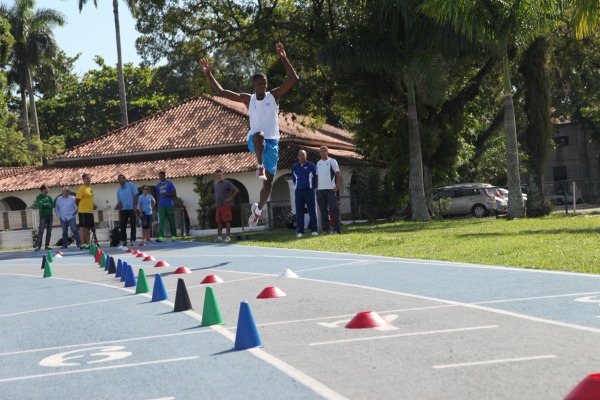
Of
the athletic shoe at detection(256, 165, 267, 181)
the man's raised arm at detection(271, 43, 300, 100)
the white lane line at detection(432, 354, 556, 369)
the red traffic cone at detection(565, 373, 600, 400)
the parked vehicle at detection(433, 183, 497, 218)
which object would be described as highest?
the man's raised arm at detection(271, 43, 300, 100)

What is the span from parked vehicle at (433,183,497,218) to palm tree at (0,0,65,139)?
37.5 metres

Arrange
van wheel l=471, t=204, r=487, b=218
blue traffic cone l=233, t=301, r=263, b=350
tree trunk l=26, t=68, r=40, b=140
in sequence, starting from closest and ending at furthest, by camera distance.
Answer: blue traffic cone l=233, t=301, r=263, b=350 < van wheel l=471, t=204, r=487, b=218 < tree trunk l=26, t=68, r=40, b=140

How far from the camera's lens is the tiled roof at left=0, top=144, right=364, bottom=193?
4456cm

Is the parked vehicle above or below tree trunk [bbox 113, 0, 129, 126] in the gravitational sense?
below

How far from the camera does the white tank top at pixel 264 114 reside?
545 inches

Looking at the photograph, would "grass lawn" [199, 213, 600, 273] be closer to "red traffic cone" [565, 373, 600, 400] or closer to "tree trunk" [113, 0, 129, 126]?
"red traffic cone" [565, 373, 600, 400]

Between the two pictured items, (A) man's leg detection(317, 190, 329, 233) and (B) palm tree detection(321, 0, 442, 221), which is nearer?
(A) man's leg detection(317, 190, 329, 233)

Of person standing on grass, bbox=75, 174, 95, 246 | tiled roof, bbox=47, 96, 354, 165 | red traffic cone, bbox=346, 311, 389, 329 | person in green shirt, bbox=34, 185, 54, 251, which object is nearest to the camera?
red traffic cone, bbox=346, 311, 389, 329

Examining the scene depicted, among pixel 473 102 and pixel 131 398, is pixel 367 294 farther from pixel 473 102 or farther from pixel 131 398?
pixel 473 102

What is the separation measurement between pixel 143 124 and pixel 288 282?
42.7 m

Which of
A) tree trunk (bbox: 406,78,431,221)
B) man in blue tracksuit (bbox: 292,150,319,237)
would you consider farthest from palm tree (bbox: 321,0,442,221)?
man in blue tracksuit (bbox: 292,150,319,237)

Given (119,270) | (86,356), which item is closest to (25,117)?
(119,270)

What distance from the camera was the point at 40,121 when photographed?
252ft

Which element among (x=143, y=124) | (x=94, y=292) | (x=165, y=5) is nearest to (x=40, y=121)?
(x=143, y=124)
